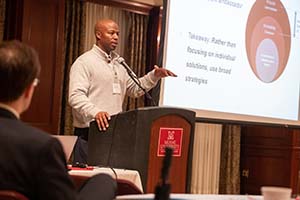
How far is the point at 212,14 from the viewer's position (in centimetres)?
367

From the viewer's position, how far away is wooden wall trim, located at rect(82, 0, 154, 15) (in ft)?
18.5

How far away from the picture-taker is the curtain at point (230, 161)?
6.23 m

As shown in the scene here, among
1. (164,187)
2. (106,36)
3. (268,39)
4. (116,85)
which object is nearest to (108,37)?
(106,36)

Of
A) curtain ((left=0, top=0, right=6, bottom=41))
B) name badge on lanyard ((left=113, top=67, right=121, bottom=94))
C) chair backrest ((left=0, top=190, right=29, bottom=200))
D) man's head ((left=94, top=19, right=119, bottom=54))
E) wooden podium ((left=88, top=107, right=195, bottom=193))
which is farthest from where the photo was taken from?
curtain ((left=0, top=0, right=6, bottom=41))

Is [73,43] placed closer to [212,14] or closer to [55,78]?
[55,78]

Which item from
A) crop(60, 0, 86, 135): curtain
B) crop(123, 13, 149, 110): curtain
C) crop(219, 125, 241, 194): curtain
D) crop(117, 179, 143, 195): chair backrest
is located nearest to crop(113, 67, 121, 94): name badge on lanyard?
crop(117, 179, 143, 195): chair backrest

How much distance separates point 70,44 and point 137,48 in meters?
0.85

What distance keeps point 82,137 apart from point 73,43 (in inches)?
97.1

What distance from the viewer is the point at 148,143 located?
2641 millimetres

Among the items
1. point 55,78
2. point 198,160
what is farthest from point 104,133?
point 198,160

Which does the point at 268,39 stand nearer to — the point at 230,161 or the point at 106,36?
the point at 106,36

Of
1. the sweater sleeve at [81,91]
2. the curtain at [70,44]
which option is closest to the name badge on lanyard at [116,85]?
the sweater sleeve at [81,91]

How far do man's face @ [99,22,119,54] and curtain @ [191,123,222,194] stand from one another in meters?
2.67

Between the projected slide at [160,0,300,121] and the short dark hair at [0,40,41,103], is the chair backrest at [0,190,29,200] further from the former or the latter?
the projected slide at [160,0,300,121]
